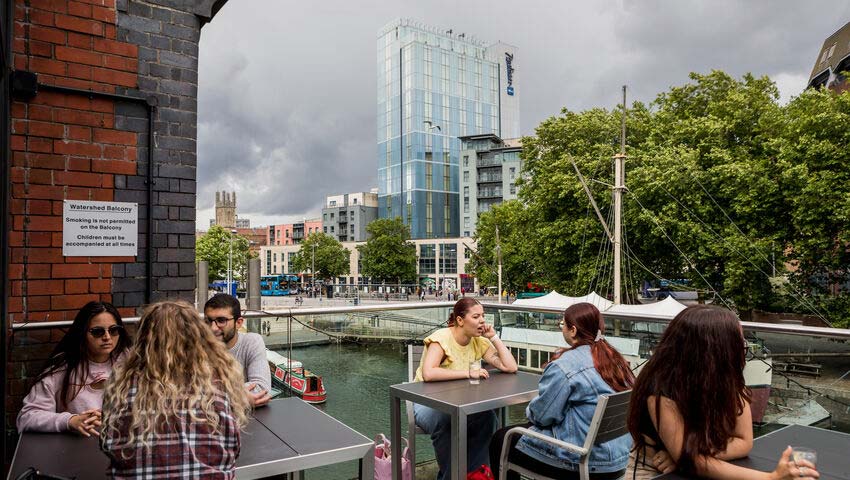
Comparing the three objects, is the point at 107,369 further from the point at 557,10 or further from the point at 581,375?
the point at 557,10

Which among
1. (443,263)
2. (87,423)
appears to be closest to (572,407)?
(87,423)

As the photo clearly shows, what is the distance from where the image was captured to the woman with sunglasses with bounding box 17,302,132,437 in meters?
2.78

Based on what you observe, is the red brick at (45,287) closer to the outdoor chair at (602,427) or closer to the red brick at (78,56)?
the red brick at (78,56)

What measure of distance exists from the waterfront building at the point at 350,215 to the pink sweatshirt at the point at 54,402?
93.9 m

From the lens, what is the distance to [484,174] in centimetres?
8119

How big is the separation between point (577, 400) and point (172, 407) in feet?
6.17

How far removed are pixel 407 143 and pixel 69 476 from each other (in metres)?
88.1

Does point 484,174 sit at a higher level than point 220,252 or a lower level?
higher

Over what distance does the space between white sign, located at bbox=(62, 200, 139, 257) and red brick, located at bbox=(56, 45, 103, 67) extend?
1034 mm

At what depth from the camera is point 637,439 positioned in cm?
217

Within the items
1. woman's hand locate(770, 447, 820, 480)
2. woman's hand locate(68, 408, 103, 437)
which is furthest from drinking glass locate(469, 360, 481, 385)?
woman's hand locate(68, 408, 103, 437)

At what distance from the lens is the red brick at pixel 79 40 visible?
4055 millimetres

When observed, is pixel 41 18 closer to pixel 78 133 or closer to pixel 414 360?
pixel 78 133

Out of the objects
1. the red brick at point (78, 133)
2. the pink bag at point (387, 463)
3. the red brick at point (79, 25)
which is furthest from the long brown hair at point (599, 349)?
the red brick at point (79, 25)
